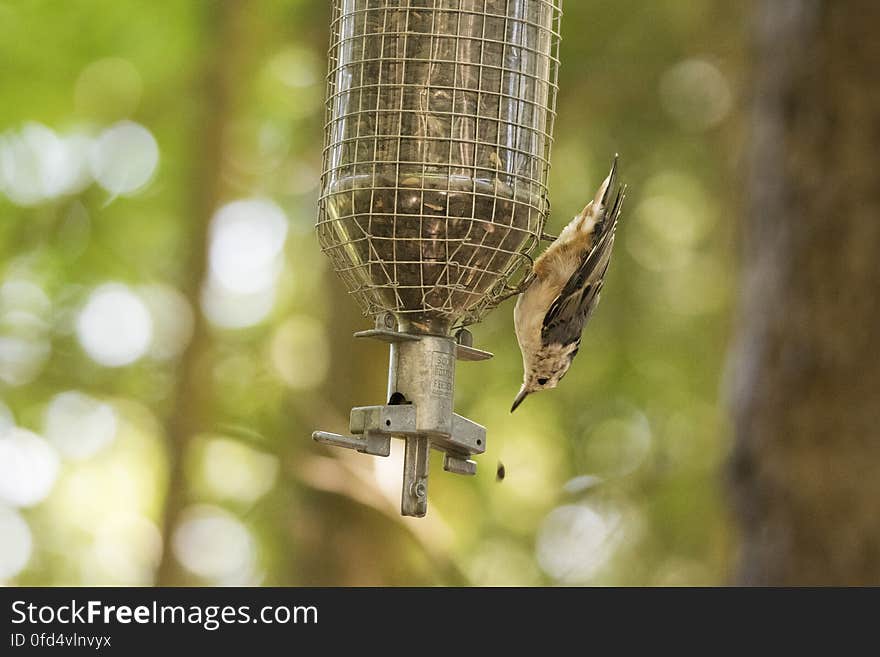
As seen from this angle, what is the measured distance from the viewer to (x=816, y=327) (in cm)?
527

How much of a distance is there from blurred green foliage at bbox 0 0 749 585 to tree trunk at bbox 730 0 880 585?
300 centimetres

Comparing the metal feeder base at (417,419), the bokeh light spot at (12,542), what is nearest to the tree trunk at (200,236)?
the metal feeder base at (417,419)

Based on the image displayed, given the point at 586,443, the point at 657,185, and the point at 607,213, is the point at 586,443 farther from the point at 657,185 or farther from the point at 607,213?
the point at 607,213

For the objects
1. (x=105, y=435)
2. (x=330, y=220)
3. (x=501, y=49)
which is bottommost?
(x=330, y=220)

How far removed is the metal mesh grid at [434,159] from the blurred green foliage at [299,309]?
14.6ft

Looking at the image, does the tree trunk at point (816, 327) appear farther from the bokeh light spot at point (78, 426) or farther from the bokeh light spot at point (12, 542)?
the bokeh light spot at point (12, 542)

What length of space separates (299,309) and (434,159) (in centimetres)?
999

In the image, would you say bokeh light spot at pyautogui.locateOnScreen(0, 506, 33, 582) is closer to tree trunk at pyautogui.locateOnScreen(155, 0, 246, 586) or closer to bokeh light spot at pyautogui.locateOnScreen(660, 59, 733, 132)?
tree trunk at pyautogui.locateOnScreen(155, 0, 246, 586)

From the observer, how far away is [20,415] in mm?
10625

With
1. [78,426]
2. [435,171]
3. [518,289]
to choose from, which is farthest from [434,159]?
[78,426]

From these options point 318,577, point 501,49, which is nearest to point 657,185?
point 318,577

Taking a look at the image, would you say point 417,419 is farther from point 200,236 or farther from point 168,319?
point 168,319

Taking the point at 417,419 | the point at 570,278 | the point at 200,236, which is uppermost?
the point at 200,236

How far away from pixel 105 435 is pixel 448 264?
34.9ft
